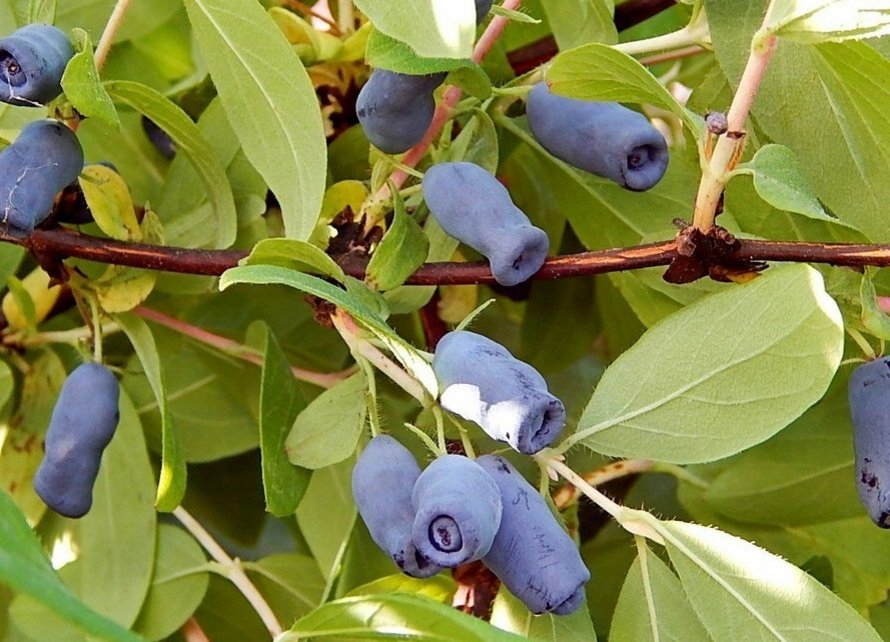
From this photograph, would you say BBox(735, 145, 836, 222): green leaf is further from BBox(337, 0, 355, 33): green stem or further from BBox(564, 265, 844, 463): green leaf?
BBox(337, 0, 355, 33): green stem

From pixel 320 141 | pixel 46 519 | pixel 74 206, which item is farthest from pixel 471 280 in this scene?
pixel 46 519

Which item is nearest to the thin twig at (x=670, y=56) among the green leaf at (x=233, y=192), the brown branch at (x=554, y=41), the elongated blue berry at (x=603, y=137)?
the brown branch at (x=554, y=41)

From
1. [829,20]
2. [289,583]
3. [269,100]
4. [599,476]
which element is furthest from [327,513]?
[829,20]

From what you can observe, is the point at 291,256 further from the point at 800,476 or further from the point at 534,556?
the point at 800,476

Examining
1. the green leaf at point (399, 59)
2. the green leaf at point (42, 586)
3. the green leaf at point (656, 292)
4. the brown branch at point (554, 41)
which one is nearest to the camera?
the green leaf at point (42, 586)

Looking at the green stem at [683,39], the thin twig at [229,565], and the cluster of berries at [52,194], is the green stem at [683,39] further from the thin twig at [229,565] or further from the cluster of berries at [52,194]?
the thin twig at [229,565]

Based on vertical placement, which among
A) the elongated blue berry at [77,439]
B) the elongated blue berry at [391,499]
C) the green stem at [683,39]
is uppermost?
the green stem at [683,39]
